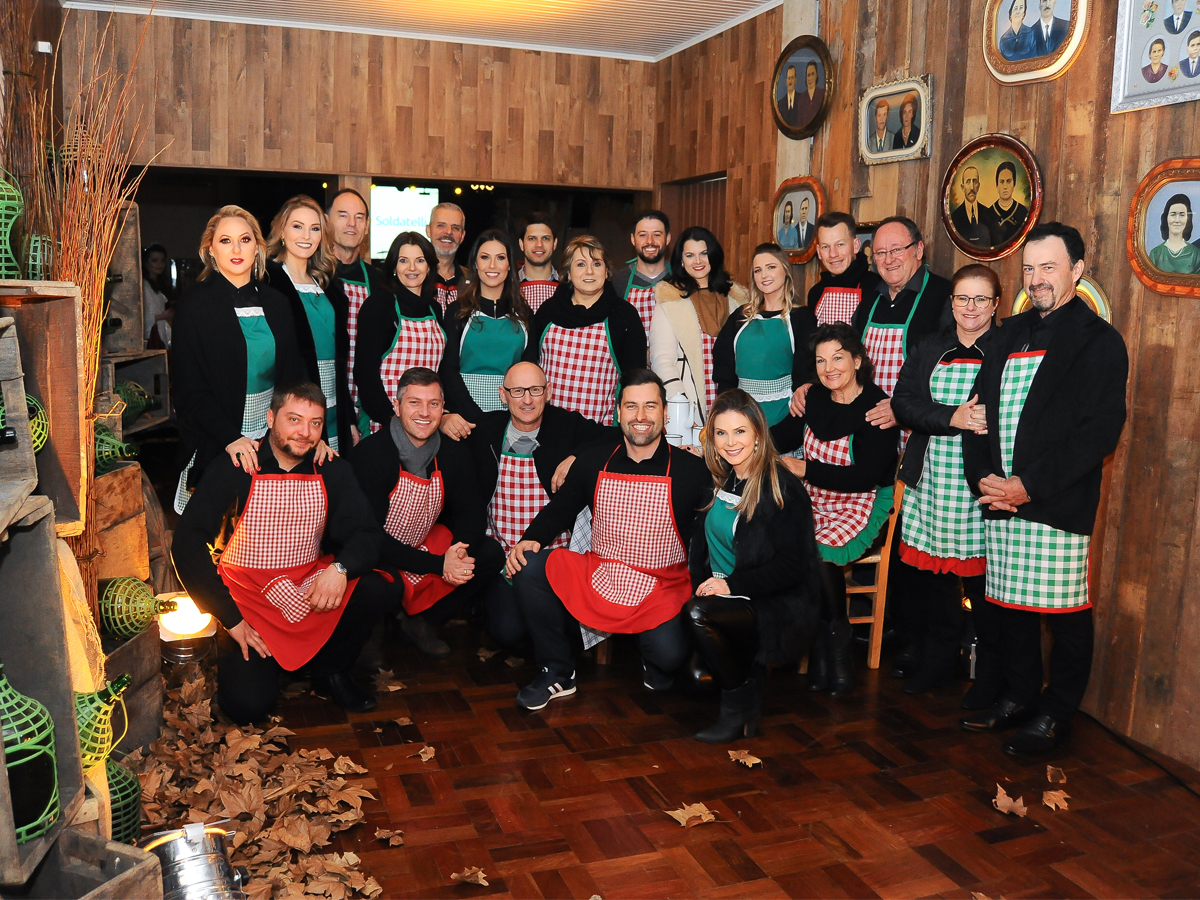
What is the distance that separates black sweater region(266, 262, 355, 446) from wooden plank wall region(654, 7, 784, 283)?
2807mm

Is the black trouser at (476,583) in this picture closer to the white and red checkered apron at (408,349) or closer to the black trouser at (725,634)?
the white and red checkered apron at (408,349)

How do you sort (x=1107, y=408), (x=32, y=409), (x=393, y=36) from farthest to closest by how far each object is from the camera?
(x=393, y=36)
(x=1107, y=408)
(x=32, y=409)

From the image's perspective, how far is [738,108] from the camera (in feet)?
20.1

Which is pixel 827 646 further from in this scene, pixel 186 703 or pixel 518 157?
pixel 518 157

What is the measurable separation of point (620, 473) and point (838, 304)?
132 centimetres

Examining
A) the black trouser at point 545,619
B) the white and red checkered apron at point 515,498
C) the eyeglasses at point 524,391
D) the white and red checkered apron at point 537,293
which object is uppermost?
the white and red checkered apron at point 537,293

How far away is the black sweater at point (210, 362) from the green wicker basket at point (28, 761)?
6.31 ft

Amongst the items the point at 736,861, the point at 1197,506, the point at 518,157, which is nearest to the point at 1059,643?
the point at 1197,506

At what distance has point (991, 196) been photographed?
388 cm

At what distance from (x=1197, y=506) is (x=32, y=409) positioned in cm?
317

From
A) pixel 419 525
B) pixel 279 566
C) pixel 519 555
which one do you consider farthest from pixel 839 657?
pixel 279 566

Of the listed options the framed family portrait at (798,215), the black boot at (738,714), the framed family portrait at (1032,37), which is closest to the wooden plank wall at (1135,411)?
the framed family portrait at (1032,37)

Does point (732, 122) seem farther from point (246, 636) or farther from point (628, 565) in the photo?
point (246, 636)

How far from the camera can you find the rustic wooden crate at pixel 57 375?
193 cm
